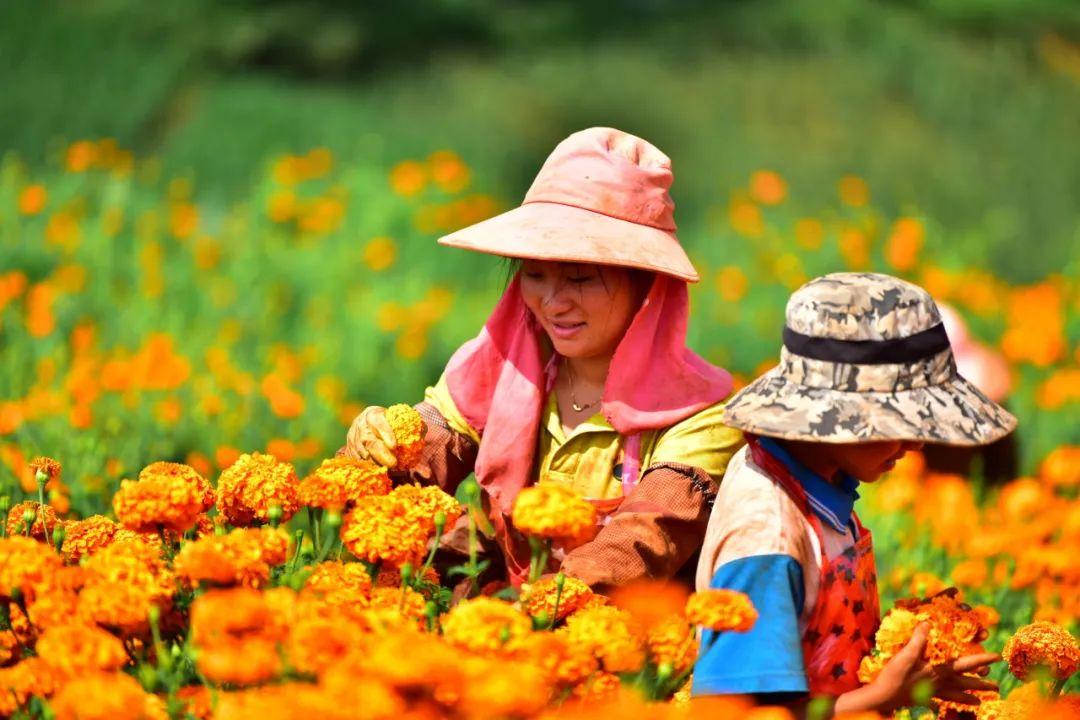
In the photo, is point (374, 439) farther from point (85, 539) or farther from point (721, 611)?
point (721, 611)

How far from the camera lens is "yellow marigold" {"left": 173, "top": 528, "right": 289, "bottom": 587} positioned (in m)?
1.94

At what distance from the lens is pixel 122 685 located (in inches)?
69.1

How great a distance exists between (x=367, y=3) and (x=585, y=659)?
9.05 metres

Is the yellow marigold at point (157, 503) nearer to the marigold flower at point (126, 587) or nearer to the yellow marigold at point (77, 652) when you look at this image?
the marigold flower at point (126, 587)

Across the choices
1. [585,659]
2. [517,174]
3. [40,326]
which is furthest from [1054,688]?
[517,174]

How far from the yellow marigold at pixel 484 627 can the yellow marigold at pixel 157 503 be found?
46 cm

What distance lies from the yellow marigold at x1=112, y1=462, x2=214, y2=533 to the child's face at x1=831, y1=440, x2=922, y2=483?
0.93 metres

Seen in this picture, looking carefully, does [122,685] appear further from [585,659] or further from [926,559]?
[926,559]

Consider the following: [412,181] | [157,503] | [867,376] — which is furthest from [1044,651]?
[412,181]

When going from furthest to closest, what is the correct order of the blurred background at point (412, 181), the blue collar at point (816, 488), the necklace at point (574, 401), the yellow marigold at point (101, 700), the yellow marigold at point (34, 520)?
the blurred background at point (412, 181) → the necklace at point (574, 401) → the yellow marigold at point (34, 520) → the blue collar at point (816, 488) → the yellow marigold at point (101, 700)

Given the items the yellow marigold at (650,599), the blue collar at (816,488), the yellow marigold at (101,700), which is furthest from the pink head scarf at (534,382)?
the yellow marigold at (101,700)

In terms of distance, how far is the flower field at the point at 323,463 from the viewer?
1860 mm

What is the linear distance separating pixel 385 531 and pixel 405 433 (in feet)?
1.68

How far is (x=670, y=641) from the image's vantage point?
2.05 meters
